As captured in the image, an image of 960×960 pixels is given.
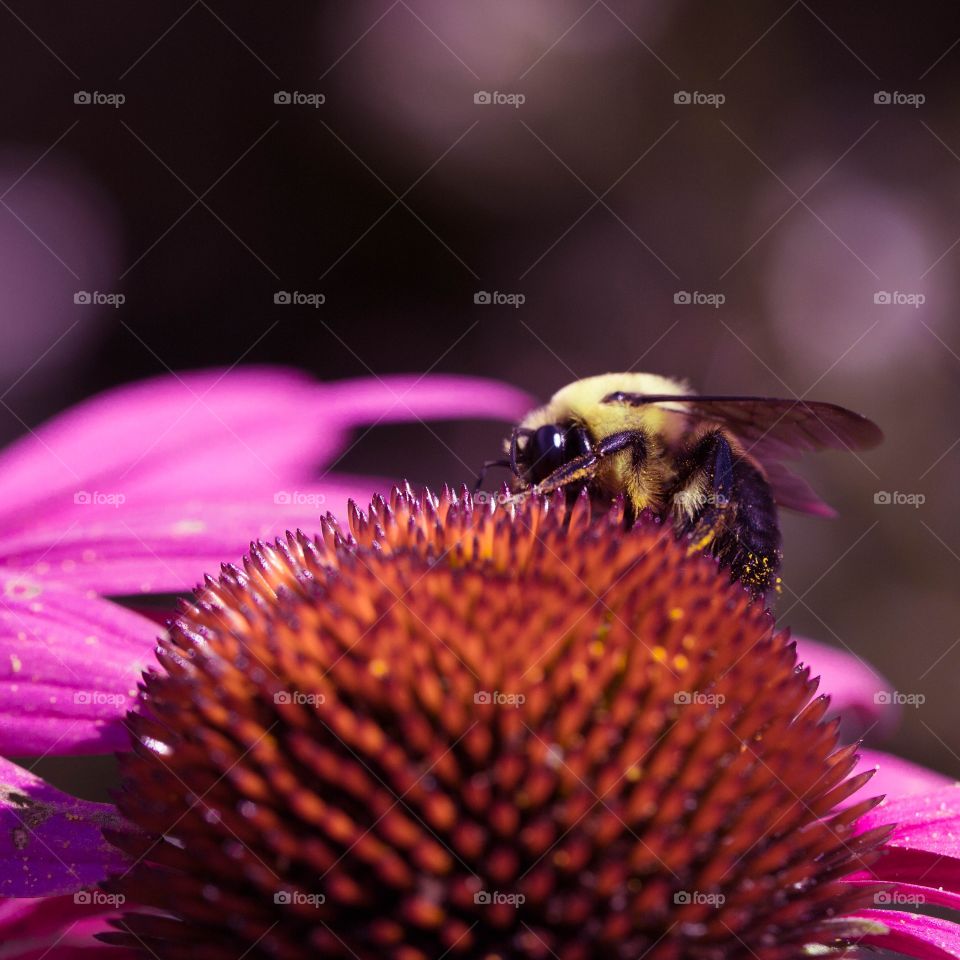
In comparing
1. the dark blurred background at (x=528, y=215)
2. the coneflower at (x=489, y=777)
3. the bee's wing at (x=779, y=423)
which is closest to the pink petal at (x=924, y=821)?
the coneflower at (x=489, y=777)

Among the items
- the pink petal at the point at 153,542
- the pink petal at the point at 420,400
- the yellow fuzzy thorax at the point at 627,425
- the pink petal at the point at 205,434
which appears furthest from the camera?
the pink petal at the point at 420,400

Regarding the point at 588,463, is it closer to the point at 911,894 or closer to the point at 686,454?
the point at 686,454

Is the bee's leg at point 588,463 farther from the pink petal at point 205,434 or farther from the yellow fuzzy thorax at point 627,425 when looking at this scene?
the pink petal at point 205,434

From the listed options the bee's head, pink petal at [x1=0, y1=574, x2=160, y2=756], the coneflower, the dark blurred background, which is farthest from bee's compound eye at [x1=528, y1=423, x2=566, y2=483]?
the dark blurred background

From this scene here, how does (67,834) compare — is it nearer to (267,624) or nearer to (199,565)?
(267,624)

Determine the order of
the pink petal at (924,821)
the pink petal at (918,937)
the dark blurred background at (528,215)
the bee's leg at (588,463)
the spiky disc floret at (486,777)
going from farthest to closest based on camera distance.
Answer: the dark blurred background at (528,215) → the bee's leg at (588,463) → the pink petal at (924,821) → the pink petal at (918,937) → the spiky disc floret at (486,777)

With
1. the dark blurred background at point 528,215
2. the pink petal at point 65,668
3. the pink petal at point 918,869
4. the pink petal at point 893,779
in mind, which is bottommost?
the pink petal at point 65,668

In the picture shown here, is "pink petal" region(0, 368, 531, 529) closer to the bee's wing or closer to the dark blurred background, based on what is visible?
the bee's wing
